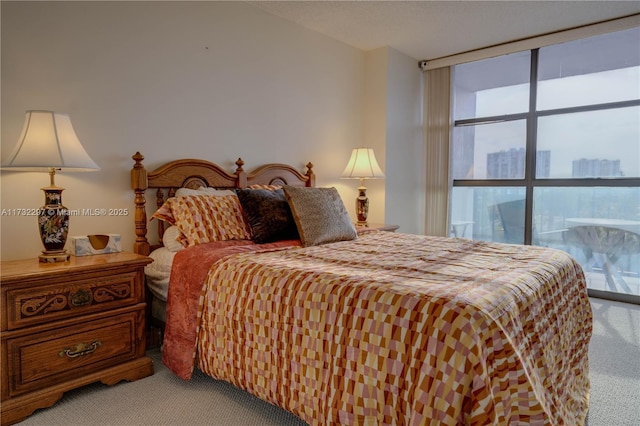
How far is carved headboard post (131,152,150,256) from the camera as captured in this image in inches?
96.5

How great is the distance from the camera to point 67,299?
1807 mm

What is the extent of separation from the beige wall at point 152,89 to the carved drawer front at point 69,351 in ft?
2.03

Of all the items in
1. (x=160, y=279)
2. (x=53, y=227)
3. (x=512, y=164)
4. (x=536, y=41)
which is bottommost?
(x=160, y=279)

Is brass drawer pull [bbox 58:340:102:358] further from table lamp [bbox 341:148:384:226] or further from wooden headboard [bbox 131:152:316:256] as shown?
table lamp [bbox 341:148:384:226]

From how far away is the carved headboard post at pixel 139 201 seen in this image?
2.45m

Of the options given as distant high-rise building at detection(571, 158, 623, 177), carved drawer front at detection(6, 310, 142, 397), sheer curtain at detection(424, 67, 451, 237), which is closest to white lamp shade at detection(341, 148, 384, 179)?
sheer curtain at detection(424, 67, 451, 237)

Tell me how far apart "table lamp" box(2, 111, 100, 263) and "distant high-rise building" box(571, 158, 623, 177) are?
402cm

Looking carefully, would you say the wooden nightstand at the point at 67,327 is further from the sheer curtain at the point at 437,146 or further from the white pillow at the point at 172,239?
the sheer curtain at the point at 437,146

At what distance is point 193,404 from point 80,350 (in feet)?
1.93

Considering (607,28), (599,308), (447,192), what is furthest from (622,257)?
(607,28)

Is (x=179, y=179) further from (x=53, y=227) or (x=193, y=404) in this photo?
(x=193, y=404)

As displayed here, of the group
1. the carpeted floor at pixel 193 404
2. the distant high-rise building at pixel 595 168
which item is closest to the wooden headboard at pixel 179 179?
the carpeted floor at pixel 193 404

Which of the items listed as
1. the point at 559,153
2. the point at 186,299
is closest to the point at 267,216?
the point at 186,299

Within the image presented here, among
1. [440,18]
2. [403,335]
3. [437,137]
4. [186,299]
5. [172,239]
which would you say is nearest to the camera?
[403,335]
